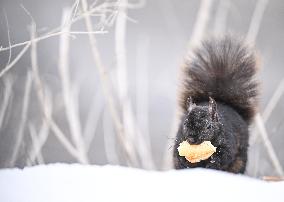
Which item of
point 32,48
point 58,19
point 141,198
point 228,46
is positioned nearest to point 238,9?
point 228,46

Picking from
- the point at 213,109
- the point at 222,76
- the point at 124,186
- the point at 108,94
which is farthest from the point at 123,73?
the point at 124,186

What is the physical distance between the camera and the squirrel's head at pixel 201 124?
1.61m

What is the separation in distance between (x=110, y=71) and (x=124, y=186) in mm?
1182

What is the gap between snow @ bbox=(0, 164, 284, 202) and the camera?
1.26m

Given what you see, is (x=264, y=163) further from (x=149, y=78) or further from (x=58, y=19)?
(x=58, y=19)

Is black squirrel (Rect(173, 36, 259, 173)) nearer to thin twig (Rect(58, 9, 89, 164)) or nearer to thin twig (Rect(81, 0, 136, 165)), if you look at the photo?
thin twig (Rect(81, 0, 136, 165))

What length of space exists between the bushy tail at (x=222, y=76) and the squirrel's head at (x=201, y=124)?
0.21 metres

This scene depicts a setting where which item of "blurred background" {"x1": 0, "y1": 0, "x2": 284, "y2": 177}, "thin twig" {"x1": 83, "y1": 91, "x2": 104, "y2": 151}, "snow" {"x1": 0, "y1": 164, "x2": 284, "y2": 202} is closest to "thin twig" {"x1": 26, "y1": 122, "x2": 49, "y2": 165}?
"blurred background" {"x1": 0, "y1": 0, "x2": 284, "y2": 177}

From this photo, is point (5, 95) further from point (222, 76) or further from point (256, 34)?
point (256, 34)

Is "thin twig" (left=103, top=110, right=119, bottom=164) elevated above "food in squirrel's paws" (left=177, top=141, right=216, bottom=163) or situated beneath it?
situated beneath

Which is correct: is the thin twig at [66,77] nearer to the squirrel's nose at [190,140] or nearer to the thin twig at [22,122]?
the thin twig at [22,122]

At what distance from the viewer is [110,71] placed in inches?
96.3

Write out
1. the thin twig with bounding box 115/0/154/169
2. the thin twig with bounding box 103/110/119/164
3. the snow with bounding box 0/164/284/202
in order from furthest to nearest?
the thin twig with bounding box 103/110/119/164 < the thin twig with bounding box 115/0/154/169 < the snow with bounding box 0/164/284/202

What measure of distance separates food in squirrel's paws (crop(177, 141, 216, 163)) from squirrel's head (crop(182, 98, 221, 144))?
0.01m
